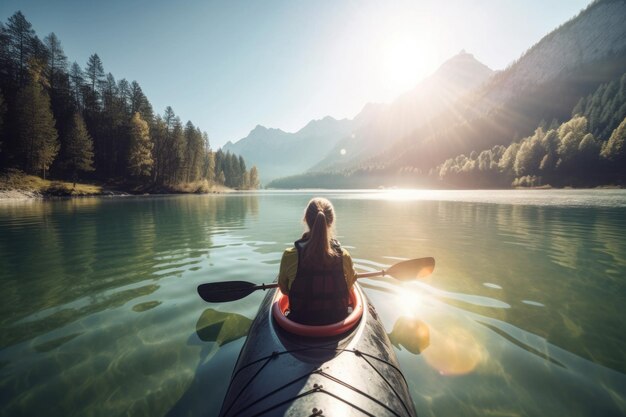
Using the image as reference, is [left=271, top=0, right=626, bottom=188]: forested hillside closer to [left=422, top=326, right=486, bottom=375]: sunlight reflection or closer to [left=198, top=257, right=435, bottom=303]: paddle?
[left=422, top=326, right=486, bottom=375]: sunlight reflection

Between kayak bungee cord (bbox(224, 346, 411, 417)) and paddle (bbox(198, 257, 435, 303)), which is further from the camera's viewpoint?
paddle (bbox(198, 257, 435, 303))

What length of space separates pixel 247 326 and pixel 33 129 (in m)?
58.8

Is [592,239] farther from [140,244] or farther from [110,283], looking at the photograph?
[140,244]

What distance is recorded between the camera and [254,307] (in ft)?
22.2

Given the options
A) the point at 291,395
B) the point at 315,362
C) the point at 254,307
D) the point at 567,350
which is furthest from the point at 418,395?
the point at 254,307

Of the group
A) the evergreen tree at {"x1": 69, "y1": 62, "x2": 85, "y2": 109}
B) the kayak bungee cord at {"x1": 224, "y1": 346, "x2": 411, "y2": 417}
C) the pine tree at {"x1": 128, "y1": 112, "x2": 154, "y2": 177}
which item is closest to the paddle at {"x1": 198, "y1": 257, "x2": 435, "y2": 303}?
the kayak bungee cord at {"x1": 224, "y1": 346, "x2": 411, "y2": 417}

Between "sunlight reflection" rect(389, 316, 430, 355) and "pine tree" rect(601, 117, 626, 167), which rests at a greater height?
"pine tree" rect(601, 117, 626, 167)

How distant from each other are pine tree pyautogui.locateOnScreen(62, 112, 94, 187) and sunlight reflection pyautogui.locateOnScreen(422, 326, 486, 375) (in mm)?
63475

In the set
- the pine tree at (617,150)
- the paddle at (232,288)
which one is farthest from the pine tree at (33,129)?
the pine tree at (617,150)

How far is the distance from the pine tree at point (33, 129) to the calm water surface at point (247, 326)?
43.8 m

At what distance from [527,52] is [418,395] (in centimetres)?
22805

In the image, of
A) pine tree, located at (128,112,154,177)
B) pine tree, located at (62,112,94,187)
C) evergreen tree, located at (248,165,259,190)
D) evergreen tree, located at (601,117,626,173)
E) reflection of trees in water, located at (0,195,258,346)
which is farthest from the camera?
evergreen tree, located at (248,165,259,190)

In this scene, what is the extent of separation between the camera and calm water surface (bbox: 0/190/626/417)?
12.6 ft

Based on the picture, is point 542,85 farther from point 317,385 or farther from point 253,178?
point 317,385
